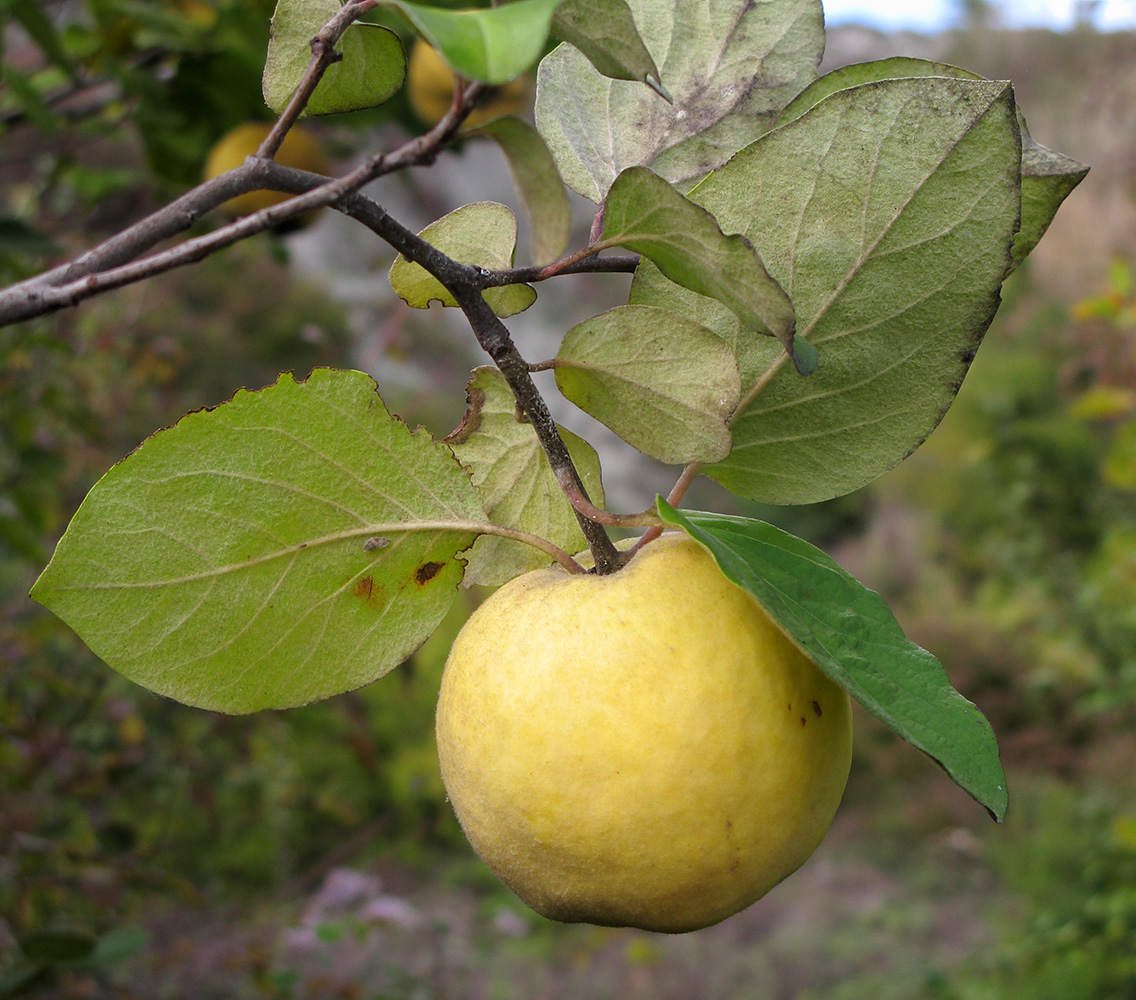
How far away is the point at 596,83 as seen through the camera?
1.44 feet

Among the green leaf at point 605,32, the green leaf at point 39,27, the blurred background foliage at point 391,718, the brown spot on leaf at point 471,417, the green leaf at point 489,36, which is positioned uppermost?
the green leaf at point 39,27

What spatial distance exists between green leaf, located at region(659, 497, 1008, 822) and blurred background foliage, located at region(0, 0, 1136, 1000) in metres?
0.66

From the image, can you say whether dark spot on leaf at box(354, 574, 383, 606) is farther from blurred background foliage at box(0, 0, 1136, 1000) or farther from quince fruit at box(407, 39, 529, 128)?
quince fruit at box(407, 39, 529, 128)

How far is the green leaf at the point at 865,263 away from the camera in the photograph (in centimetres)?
33

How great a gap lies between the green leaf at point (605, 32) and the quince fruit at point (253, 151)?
0.78 meters

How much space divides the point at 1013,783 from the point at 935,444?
2.78 m

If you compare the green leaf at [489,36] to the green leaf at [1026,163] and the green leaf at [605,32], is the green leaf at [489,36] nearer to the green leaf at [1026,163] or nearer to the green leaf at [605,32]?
the green leaf at [605,32]

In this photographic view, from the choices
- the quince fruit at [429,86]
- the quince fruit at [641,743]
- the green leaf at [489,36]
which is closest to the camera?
the green leaf at [489,36]

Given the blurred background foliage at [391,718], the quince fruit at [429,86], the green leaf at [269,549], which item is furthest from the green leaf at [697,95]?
the quince fruit at [429,86]

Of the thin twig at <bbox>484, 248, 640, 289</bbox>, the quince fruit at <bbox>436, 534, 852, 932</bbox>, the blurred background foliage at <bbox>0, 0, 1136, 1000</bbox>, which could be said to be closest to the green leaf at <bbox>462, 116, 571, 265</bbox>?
the thin twig at <bbox>484, 248, 640, 289</bbox>

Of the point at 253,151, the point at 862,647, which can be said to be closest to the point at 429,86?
the point at 253,151

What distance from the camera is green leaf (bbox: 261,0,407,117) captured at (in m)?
0.35

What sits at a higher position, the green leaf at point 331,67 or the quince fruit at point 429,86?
the green leaf at point 331,67

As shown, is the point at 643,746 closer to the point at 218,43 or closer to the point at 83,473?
the point at 218,43
